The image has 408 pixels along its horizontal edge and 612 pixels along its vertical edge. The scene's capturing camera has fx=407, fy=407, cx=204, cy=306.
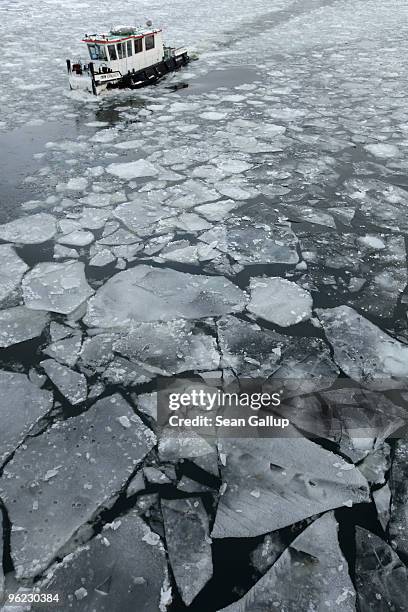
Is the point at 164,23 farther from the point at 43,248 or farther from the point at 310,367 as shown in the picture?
the point at 310,367

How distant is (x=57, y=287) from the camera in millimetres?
3107

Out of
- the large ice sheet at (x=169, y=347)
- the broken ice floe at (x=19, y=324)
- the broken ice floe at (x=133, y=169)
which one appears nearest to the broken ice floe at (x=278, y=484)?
the large ice sheet at (x=169, y=347)

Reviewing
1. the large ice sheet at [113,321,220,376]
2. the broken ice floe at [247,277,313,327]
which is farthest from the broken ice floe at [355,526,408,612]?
the broken ice floe at [247,277,313,327]

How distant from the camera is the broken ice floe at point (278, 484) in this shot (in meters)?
1.86

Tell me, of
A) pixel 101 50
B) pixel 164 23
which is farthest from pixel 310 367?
pixel 164 23

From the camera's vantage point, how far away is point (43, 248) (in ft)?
11.6

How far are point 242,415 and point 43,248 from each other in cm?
234

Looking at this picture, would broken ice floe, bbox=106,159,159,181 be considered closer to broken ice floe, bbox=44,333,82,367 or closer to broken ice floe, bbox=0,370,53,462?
broken ice floe, bbox=44,333,82,367

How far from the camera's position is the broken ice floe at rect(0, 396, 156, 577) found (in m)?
1.78

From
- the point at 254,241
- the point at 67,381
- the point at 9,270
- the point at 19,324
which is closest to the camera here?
the point at 67,381

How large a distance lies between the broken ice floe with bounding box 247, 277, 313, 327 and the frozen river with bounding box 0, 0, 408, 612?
2cm

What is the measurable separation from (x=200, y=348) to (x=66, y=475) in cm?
109

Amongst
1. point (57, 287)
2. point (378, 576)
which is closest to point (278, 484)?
point (378, 576)

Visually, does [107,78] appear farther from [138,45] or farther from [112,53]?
[138,45]
